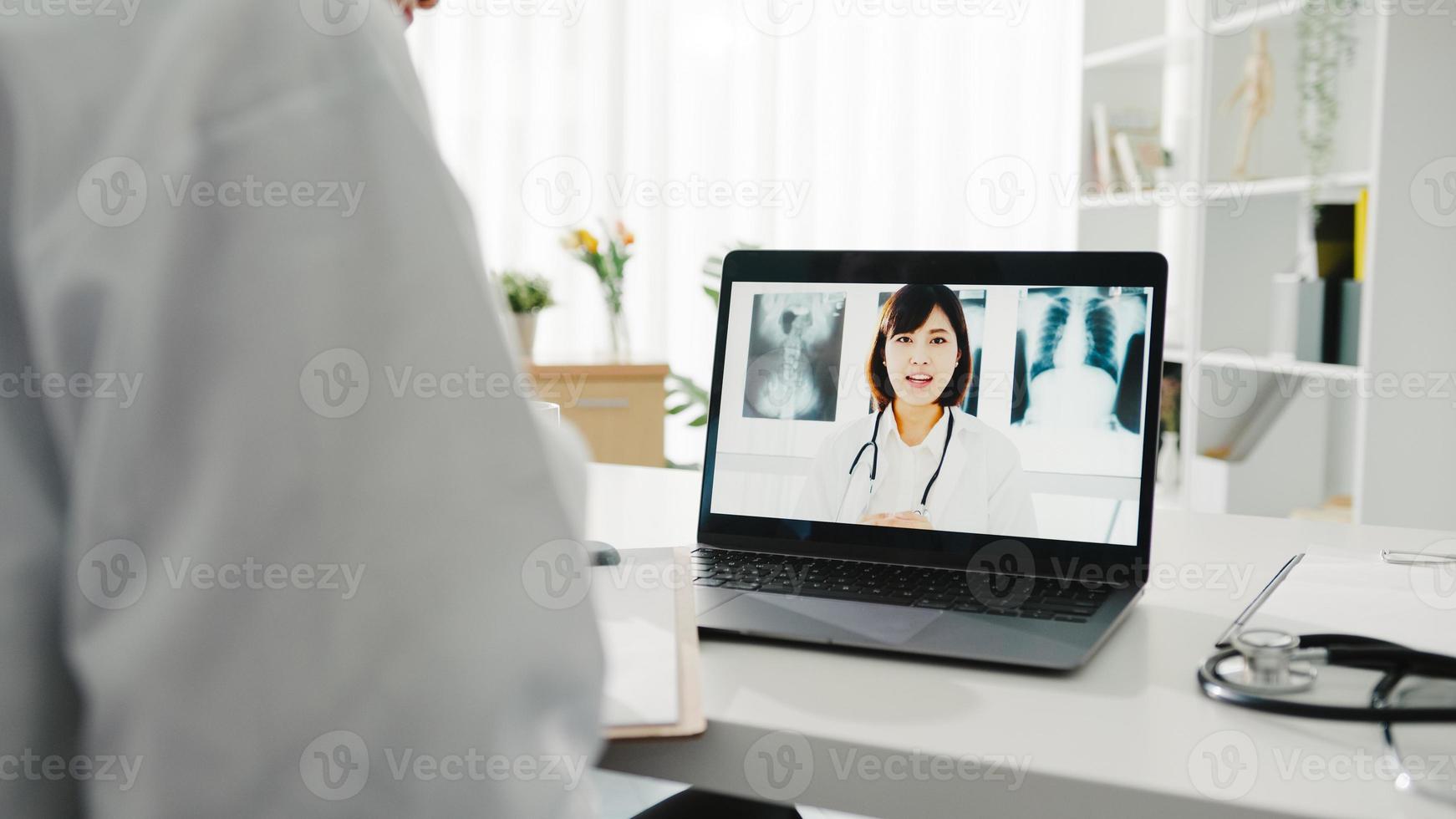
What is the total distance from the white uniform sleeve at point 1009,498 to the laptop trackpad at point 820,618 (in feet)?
0.48

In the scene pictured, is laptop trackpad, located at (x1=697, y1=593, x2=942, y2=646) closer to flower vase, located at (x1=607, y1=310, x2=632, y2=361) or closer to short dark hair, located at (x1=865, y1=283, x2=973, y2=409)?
short dark hair, located at (x1=865, y1=283, x2=973, y2=409)

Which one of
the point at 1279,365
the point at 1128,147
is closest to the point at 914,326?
the point at 1279,365

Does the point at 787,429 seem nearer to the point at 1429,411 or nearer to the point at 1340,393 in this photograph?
the point at 1429,411

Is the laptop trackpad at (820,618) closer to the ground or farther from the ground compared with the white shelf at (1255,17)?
closer to the ground

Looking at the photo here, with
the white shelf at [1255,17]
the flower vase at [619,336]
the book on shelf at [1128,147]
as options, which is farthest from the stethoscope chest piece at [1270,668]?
the book on shelf at [1128,147]

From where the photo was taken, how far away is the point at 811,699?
0.61m

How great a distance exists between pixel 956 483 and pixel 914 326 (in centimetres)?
14

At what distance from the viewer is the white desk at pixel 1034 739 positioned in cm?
51

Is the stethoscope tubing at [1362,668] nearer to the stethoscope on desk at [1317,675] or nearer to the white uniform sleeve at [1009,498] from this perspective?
the stethoscope on desk at [1317,675]

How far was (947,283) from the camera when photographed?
3.01ft

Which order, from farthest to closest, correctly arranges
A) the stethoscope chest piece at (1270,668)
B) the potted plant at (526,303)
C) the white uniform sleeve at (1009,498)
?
the potted plant at (526,303), the white uniform sleeve at (1009,498), the stethoscope chest piece at (1270,668)

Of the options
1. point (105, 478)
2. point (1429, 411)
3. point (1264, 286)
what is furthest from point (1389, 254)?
point (105, 478)

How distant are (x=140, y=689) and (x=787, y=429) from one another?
64 cm

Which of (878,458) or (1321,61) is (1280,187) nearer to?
(1321,61)
